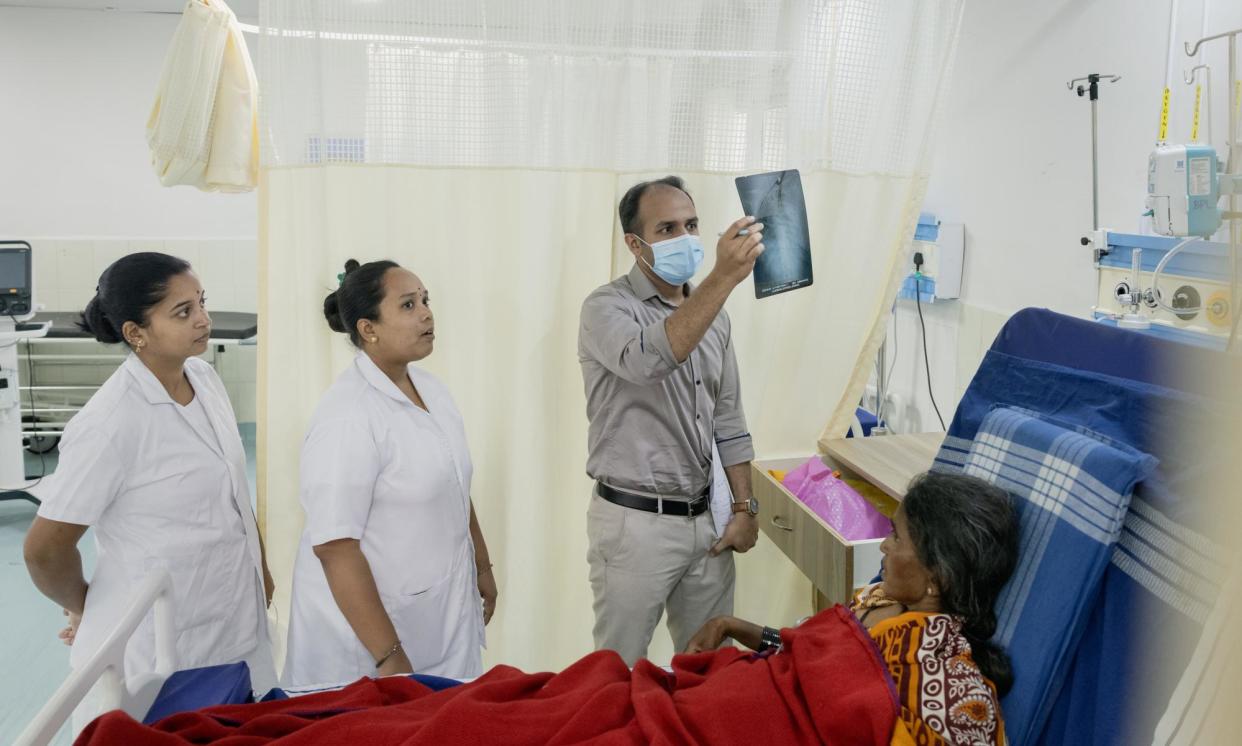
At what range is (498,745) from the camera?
1.28 metres

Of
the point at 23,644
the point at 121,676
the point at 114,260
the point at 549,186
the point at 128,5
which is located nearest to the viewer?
the point at 121,676

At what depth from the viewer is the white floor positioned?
104 inches

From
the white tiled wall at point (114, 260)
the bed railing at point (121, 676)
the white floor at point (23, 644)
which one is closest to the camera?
the bed railing at point (121, 676)

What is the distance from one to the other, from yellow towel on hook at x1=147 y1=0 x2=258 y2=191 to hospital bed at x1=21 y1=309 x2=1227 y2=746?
114 cm

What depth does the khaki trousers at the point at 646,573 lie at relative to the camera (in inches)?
84.8

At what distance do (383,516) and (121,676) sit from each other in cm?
55

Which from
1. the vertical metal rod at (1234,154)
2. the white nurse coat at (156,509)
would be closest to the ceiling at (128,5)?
the white nurse coat at (156,509)

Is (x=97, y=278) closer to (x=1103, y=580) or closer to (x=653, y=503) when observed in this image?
(x=653, y=503)

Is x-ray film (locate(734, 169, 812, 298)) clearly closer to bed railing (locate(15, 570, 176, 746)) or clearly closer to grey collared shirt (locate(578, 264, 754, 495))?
grey collared shirt (locate(578, 264, 754, 495))

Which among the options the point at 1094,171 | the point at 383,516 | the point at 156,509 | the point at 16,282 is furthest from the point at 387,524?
the point at 16,282

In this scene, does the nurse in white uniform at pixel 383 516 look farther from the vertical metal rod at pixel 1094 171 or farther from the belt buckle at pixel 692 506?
the vertical metal rod at pixel 1094 171

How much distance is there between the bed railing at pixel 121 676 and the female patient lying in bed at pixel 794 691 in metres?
0.07

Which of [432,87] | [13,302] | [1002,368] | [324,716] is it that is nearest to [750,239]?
[1002,368]

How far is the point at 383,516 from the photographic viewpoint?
1.86 metres
